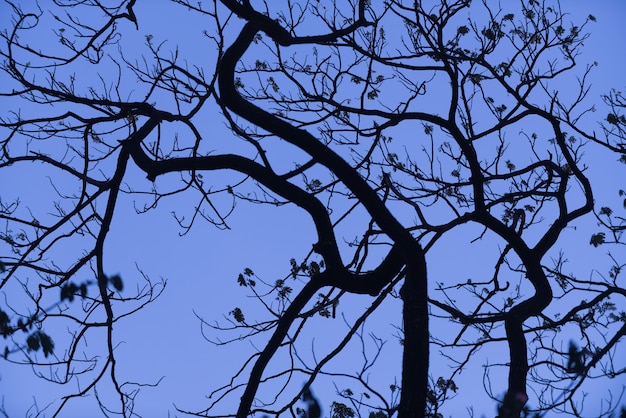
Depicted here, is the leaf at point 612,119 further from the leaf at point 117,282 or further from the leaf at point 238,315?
the leaf at point 117,282

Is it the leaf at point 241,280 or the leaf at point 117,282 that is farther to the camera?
the leaf at point 241,280

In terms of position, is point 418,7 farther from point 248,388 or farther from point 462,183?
point 248,388

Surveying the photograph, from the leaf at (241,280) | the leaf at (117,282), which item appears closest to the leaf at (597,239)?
the leaf at (241,280)

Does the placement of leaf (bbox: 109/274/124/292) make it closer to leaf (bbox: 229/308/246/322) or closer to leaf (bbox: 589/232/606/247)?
leaf (bbox: 229/308/246/322)

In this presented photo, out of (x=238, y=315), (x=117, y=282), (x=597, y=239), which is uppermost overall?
(x=597, y=239)

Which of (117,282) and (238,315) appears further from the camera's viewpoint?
(238,315)

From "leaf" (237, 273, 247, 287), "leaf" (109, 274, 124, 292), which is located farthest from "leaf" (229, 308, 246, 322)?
"leaf" (109, 274, 124, 292)

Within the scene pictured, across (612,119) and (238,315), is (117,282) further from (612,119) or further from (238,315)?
(612,119)

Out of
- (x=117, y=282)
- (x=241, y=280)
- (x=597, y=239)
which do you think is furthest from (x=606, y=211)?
(x=117, y=282)

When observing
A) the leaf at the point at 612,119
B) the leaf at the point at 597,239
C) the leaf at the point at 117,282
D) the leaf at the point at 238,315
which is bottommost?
the leaf at the point at 117,282

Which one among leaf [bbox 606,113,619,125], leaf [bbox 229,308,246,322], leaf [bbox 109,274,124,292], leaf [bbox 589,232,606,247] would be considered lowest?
leaf [bbox 109,274,124,292]

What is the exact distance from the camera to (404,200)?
5855mm

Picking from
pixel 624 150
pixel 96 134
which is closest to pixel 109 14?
pixel 96 134

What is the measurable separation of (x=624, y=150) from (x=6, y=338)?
226 inches
